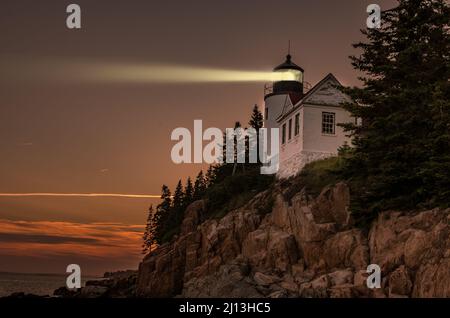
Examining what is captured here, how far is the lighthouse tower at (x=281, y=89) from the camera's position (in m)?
52.4

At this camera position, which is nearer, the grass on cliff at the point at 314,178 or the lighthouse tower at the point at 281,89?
the grass on cliff at the point at 314,178

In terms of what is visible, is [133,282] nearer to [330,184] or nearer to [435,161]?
[330,184]

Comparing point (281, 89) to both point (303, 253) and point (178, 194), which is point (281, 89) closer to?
point (303, 253)

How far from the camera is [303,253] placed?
3597 cm

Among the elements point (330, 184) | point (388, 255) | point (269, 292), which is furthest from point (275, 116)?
point (388, 255)

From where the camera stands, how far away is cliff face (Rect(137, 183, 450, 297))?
27.0 metres

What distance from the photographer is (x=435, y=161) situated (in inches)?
1121

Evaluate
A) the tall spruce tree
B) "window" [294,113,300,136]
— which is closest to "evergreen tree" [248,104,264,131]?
"window" [294,113,300,136]

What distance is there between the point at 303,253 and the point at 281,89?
70.1 ft

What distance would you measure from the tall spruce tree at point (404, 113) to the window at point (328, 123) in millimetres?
9035

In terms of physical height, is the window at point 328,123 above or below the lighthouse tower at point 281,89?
Result: below

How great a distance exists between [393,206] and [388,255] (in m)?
2.54

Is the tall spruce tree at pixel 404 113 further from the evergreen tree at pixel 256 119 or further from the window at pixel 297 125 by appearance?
the evergreen tree at pixel 256 119

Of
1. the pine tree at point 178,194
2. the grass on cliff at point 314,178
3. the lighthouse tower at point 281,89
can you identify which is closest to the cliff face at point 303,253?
the grass on cliff at point 314,178
